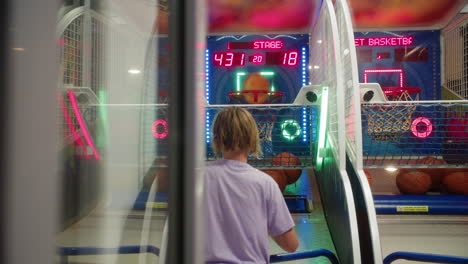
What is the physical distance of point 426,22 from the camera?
460cm

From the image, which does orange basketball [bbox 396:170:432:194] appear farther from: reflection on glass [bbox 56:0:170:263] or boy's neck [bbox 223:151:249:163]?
reflection on glass [bbox 56:0:170:263]

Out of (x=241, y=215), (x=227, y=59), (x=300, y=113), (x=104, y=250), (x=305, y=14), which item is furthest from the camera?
(x=227, y=59)

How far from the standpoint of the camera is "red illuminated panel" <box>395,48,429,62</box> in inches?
181

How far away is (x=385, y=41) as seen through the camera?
4.70 m

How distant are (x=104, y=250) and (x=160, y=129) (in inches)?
9.1

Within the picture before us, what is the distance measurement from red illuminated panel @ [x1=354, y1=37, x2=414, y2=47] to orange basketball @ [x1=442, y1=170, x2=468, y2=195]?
5.49ft

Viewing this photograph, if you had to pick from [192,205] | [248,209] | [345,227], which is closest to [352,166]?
[345,227]

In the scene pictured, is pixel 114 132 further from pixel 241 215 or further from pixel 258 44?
pixel 258 44

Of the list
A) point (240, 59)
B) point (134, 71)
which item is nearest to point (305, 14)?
point (240, 59)

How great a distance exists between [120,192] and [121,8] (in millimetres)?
367

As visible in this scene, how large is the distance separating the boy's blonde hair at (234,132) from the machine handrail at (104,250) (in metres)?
0.93

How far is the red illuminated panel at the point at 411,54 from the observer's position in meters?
4.61

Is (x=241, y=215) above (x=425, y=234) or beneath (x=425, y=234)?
above

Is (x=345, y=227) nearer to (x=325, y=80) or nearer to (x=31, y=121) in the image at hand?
(x=325, y=80)
